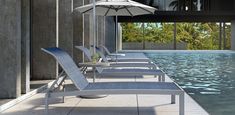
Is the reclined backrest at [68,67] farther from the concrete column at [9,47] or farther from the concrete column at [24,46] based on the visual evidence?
the concrete column at [24,46]

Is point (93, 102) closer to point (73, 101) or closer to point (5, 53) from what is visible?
point (73, 101)

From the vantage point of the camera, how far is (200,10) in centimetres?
3678

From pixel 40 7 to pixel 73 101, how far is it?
3938 mm

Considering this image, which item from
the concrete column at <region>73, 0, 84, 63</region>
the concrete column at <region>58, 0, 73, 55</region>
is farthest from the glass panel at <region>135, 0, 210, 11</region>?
the concrete column at <region>58, 0, 73, 55</region>

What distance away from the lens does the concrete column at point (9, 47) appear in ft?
21.5

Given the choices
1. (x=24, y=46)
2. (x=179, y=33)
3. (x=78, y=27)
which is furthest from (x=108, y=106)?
(x=179, y=33)

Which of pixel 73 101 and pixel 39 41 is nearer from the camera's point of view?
pixel 73 101

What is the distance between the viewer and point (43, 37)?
9.93 m

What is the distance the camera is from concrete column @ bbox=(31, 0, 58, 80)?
9883 mm

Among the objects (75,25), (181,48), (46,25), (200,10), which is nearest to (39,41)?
(46,25)

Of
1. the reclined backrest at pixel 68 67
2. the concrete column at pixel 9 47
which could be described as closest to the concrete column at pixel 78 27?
the concrete column at pixel 9 47

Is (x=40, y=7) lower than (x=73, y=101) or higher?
higher

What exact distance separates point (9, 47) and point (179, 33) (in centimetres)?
5020

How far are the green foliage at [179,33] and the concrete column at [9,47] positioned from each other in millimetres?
44351
